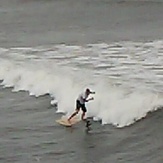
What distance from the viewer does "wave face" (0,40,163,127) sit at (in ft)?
98.6

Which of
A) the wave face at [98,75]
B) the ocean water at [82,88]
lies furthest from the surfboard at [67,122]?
the wave face at [98,75]

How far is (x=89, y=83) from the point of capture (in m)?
34.8

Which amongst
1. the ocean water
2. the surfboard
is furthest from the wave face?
the surfboard

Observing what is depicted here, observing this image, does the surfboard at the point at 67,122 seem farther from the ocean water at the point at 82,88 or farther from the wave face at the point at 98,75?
the wave face at the point at 98,75

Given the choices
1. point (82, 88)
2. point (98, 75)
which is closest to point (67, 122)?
point (82, 88)

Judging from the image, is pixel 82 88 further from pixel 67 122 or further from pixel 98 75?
pixel 67 122

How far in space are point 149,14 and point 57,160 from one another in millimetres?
51453

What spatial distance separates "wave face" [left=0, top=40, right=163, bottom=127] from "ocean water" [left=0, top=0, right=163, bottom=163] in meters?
0.05

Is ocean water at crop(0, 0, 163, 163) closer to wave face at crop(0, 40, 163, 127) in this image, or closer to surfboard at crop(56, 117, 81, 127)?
wave face at crop(0, 40, 163, 127)

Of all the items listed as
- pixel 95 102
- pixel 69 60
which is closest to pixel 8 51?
pixel 69 60

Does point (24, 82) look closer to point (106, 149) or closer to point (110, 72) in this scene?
point (110, 72)

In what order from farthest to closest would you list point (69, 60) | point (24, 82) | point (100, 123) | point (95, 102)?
point (69, 60), point (24, 82), point (95, 102), point (100, 123)

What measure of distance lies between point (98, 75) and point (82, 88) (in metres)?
3.24

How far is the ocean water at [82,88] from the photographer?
2455cm
